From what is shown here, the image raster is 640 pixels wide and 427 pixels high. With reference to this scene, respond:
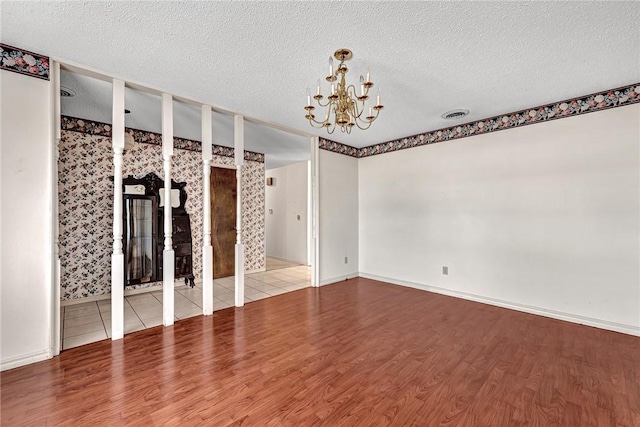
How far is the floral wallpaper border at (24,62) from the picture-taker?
2.14 meters

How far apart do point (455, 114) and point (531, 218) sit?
163cm

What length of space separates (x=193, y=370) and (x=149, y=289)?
9.26ft

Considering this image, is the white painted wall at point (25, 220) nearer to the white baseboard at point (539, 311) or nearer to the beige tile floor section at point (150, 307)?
the beige tile floor section at point (150, 307)

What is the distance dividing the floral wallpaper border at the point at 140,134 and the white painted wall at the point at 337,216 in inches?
72.2

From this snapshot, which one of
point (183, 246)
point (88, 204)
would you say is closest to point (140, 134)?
point (88, 204)

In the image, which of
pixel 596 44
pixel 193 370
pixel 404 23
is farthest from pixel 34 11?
pixel 596 44

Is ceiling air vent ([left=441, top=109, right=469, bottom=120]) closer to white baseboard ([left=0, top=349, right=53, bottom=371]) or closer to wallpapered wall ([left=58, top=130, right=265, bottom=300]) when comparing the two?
wallpapered wall ([left=58, top=130, right=265, bottom=300])

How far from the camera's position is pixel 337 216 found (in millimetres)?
5023

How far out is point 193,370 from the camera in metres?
2.13

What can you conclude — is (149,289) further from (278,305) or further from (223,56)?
(223,56)

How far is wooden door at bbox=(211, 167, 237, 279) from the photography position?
5.16 m

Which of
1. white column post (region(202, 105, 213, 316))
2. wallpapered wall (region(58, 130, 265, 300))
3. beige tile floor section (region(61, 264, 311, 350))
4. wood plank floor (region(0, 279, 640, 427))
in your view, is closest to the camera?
wood plank floor (region(0, 279, 640, 427))

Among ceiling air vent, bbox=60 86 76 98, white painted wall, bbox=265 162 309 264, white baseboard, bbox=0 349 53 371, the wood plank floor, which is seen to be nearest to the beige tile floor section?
white baseboard, bbox=0 349 53 371

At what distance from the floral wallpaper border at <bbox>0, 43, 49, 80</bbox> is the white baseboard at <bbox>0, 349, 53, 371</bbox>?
2275 mm
